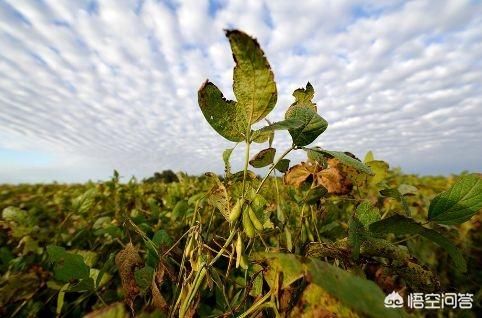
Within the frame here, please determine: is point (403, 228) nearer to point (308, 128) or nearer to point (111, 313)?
point (308, 128)

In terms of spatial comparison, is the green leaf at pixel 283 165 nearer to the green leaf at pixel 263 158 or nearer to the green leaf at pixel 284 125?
the green leaf at pixel 263 158

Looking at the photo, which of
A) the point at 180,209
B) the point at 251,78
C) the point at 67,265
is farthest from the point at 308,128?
the point at 180,209

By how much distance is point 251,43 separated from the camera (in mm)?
498

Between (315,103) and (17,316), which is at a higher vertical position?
(315,103)

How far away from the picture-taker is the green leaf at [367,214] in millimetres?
754

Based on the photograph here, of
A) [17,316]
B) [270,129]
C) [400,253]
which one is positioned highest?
[270,129]

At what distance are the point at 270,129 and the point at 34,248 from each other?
5.42ft

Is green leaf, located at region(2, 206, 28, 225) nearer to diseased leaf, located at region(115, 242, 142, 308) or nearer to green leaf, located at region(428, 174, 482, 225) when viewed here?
diseased leaf, located at region(115, 242, 142, 308)

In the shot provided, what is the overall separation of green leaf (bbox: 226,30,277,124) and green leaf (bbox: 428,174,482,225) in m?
0.42

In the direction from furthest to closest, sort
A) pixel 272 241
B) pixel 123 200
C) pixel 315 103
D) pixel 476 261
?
1. pixel 476 261
2. pixel 123 200
3. pixel 272 241
4. pixel 315 103

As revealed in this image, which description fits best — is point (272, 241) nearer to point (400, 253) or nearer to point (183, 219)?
point (183, 219)

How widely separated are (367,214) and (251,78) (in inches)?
17.2

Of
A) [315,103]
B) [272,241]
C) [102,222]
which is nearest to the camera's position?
[315,103]

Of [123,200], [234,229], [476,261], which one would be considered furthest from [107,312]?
[476,261]
